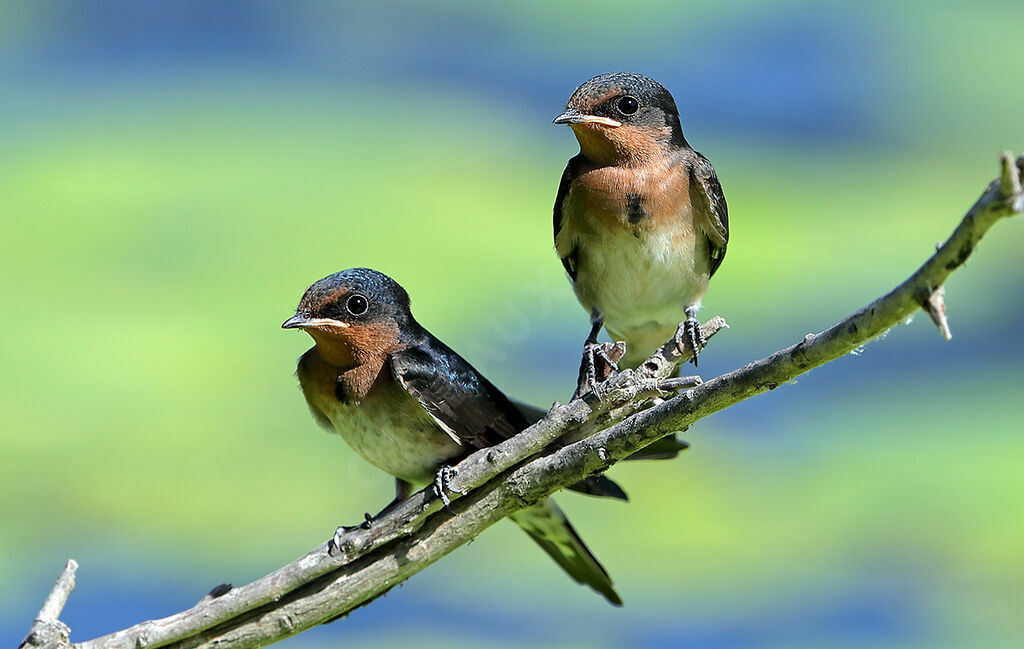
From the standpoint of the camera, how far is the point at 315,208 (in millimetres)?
10523

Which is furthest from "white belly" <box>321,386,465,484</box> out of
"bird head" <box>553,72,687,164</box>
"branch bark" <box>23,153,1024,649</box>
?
"bird head" <box>553,72,687,164</box>

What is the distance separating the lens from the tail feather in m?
2.75

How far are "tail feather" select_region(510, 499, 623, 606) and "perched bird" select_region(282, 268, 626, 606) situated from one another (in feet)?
0.37

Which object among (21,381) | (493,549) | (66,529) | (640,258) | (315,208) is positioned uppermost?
(315,208)

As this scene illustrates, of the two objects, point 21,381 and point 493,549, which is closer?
point 493,549

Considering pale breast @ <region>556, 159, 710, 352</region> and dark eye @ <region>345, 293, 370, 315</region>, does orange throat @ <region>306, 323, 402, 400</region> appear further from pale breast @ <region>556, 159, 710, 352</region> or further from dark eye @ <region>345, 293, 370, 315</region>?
pale breast @ <region>556, 159, 710, 352</region>

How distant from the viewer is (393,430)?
2586 mm

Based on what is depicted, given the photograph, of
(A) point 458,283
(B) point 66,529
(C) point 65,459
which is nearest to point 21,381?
(C) point 65,459

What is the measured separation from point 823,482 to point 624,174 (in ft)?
19.2

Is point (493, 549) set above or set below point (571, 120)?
above

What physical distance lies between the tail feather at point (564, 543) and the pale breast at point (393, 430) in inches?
9.8

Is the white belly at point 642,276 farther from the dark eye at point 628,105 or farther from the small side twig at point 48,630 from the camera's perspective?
the small side twig at point 48,630

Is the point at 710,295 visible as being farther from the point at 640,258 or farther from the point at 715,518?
the point at 640,258

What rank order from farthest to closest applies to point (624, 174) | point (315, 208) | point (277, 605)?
point (315, 208) → point (624, 174) → point (277, 605)
